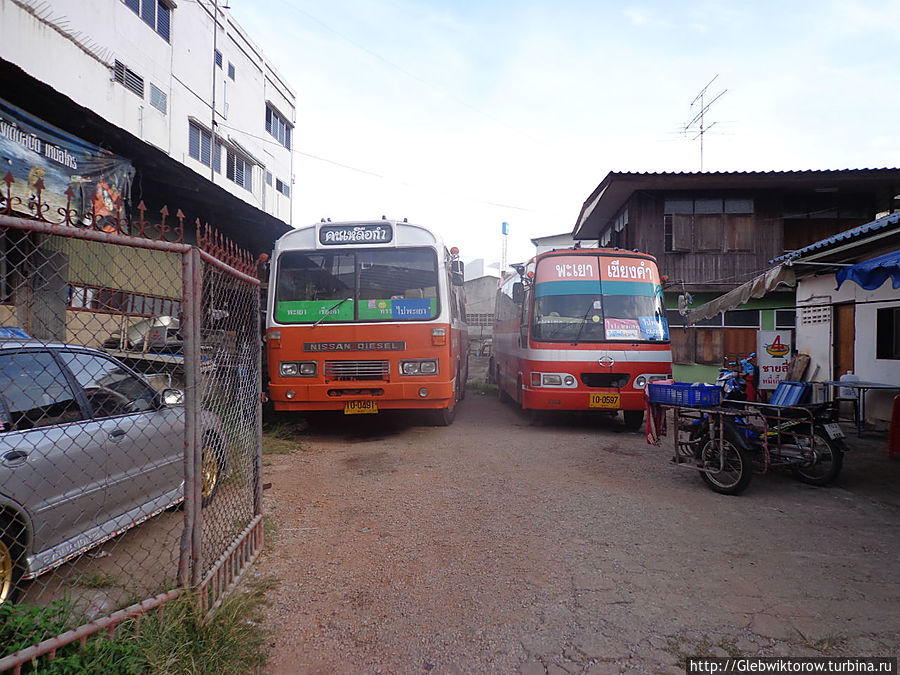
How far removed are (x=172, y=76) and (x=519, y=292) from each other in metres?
12.1

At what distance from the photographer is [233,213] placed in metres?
10.8

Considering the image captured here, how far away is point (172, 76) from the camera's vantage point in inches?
574

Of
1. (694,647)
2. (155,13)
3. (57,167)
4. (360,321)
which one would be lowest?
(694,647)

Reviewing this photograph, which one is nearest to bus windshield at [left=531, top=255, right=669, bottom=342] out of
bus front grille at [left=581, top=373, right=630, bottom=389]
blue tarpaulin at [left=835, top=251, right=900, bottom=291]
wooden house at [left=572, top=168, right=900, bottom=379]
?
bus front grille at [left=581, top=373, right=630, bottom=389]

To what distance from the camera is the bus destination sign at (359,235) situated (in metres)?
7.23

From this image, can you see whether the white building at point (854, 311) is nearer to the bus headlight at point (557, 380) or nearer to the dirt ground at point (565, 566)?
the dirt ground at point (565, 566)

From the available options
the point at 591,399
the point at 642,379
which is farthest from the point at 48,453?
the point at 642,379

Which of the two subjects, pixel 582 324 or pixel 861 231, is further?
pixel 582 324

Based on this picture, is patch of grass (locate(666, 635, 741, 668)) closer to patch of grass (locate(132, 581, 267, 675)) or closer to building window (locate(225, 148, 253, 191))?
patch of grass (locate(132, 581, 267, 675))

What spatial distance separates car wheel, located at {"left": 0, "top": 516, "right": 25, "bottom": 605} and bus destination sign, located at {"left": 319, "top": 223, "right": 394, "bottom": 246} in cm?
513

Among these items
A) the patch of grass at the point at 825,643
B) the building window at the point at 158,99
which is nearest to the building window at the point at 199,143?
the building window at the point at 158,99

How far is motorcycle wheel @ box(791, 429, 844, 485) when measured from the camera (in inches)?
205

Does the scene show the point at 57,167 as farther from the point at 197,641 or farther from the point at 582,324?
the point at 582,324

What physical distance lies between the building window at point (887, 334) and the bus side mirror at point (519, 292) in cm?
576
